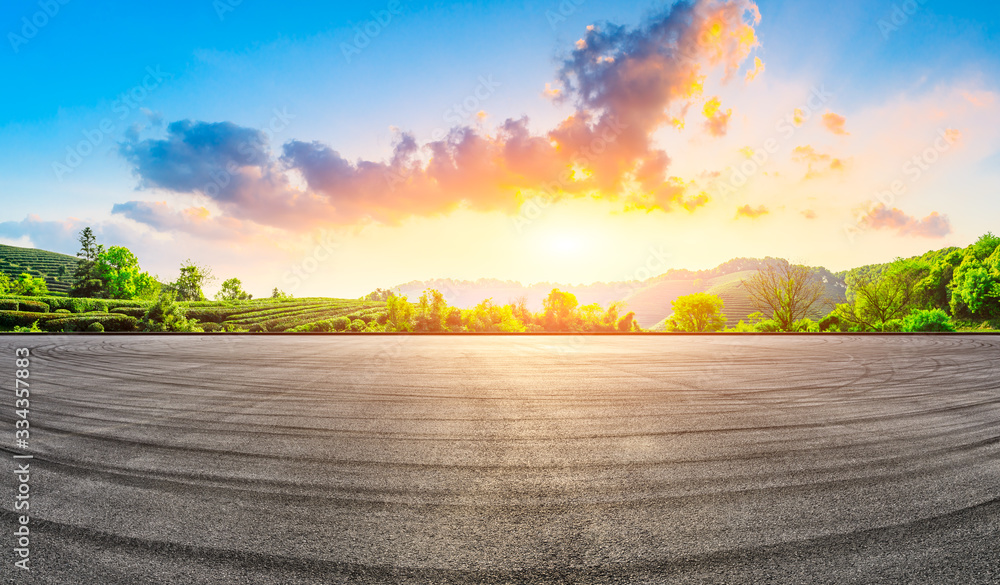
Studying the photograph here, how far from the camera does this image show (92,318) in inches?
1372

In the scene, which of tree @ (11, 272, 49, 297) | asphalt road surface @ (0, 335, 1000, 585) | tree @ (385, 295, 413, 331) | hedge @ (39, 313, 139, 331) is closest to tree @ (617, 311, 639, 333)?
tree @ (385, 295, 413, 331)

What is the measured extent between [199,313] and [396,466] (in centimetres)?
6652

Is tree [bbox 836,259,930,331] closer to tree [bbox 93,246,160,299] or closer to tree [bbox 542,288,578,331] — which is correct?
tree [bbox 542,288,578,331]

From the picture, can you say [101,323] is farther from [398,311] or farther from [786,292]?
[786,292]

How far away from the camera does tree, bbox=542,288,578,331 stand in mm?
50906

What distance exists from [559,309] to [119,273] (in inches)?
3140

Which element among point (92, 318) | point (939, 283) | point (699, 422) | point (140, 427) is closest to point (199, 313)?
point (92, 318)

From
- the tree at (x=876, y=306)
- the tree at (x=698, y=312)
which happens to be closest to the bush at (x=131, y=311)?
the tree at (x=698, y=312)

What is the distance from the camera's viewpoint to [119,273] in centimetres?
7544

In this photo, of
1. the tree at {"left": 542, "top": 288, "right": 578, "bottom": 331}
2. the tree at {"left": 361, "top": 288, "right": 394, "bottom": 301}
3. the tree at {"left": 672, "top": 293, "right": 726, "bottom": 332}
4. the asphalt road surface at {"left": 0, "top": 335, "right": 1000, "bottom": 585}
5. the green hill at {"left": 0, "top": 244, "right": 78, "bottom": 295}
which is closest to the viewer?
the asphalt road surface at {"left": 0, "top": 335, "right": 1000, "bottom": 585}

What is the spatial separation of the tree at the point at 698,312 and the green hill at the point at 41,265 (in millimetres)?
165245

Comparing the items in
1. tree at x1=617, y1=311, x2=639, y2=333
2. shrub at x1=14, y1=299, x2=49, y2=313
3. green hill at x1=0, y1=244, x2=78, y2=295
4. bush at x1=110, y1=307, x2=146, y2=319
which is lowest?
tree at x1=617, y1=311, x2=639, y2=333

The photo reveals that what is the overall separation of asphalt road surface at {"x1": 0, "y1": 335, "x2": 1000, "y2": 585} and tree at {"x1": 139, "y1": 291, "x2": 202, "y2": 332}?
3268 centimetres

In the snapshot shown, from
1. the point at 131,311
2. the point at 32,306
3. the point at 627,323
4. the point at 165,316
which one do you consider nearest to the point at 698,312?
the point at 627,323
